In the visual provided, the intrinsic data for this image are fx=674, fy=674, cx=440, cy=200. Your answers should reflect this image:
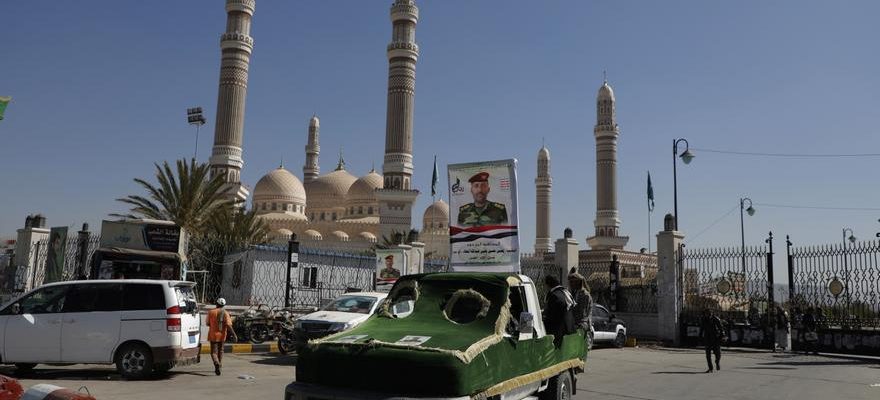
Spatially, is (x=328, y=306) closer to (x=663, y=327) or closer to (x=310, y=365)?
(x=310, y=365)

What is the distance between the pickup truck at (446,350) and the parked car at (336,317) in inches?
223

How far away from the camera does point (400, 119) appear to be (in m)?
54.7

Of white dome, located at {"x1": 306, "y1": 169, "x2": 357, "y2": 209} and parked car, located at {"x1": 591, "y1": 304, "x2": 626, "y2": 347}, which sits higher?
white dome, located at {"x1": 306, "y1": 169, "x2": 357, "y2": 209}

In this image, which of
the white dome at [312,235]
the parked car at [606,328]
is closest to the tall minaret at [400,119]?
the white dome at [312,235]

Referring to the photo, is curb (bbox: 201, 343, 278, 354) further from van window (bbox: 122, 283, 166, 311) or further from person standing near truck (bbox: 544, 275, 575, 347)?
person standing near truck (bbox: 544, 275, 575, 347)

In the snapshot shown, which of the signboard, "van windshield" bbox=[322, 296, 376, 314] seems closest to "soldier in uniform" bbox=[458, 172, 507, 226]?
"van windshield" bbox=[322, 296, 376, 314]

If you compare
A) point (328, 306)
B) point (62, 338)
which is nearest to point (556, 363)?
point (62, 338)

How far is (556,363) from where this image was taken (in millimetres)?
6781

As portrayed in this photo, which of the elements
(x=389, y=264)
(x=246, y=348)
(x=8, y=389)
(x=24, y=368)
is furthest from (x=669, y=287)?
(x=8, y=389)

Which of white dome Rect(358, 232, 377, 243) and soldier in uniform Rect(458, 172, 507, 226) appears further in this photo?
white dome Rect(358, 232, 377, 243)

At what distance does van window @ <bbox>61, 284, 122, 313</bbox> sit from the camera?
9688 millimetres

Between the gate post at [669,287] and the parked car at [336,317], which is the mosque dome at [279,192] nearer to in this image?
the gate post at [669,287]

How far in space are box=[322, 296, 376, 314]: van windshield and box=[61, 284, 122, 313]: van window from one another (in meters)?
4.92

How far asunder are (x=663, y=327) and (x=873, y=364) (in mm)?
5810
